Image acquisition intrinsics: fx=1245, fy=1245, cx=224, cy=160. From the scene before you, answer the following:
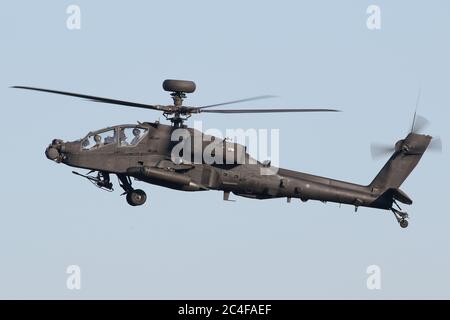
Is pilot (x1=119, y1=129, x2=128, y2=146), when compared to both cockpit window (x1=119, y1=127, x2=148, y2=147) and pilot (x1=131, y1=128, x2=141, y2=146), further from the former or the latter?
pilot (x1=131, y1=128, x2=141, y2=146)

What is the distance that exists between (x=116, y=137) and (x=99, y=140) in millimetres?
598

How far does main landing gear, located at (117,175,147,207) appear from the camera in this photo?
42969 millimetres

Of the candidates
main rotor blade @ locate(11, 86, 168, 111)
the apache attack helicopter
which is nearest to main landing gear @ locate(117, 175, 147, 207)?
the apache attack helicopter

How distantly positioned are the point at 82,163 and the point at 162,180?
9.41 ft

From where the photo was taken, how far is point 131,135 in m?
43.2

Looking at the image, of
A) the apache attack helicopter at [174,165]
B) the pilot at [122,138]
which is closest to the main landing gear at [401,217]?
the apache attack helicopter at [174,165]

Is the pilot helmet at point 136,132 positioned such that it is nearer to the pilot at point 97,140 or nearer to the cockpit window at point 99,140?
the cockpit window at point 99,140

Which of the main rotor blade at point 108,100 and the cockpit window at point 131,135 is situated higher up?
the main rotor blade at point 108,100

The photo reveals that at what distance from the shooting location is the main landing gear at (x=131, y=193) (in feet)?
141

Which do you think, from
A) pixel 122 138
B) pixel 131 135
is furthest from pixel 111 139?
pixel 131 135

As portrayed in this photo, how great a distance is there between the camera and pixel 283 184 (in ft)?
144

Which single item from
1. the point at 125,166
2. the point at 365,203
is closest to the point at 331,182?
the point at 365,203
